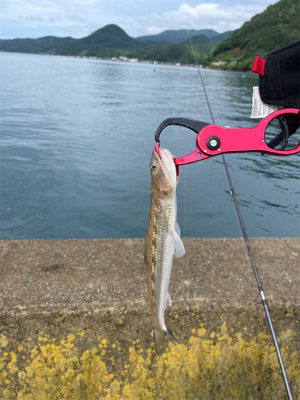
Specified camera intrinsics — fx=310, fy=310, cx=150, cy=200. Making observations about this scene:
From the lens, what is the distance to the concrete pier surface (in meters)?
2.81

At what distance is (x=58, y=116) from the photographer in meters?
24.2

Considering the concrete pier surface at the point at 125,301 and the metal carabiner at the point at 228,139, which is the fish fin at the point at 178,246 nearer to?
the metal carabiner at the point at 228,139

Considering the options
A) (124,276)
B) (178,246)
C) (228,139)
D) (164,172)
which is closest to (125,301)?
(124,276)

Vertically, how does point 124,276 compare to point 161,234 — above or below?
below

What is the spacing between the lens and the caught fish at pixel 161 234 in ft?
6.27

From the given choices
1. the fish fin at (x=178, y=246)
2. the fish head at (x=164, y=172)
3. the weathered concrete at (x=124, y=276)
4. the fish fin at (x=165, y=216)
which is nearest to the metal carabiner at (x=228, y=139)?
the fish head at (x=164, y=172)

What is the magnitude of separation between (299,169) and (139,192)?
8.95 m

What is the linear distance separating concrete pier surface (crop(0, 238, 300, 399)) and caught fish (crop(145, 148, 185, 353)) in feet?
2.36

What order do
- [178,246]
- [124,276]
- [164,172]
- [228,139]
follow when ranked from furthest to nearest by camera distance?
[124,276]
[178,246]
[228,139]
[164,172]

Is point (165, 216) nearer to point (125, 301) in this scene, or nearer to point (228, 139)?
point (228, 139)

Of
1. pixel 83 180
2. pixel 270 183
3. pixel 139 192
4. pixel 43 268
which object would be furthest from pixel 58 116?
pixel 43 268

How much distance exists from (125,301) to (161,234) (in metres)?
1.13

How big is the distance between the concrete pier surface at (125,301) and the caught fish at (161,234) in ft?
2.36

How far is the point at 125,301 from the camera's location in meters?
2.91
